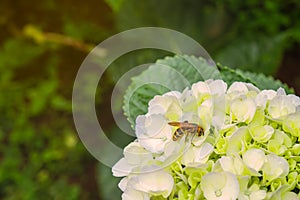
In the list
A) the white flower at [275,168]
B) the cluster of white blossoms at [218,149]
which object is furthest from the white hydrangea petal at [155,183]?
the white flower at [275,168]

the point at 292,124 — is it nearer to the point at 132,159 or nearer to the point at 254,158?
the point at 254,158

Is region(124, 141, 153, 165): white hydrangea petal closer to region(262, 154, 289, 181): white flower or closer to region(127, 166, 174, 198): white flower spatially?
region(127, 166, 174, 198): white flower

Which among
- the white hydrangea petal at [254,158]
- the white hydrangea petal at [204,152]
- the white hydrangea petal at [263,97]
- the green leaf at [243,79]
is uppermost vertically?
the white hydrangea petal at [263,97]

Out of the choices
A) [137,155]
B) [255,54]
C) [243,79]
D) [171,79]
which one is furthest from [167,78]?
[255,54]

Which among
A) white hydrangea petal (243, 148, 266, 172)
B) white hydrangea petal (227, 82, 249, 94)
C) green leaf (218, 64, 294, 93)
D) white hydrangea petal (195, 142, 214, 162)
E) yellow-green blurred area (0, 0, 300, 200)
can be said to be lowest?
yellow-green blurred area (0, 0, 300, 200)

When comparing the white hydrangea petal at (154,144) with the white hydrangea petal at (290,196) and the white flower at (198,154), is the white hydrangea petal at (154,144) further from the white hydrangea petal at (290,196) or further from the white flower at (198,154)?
the white hydrangea petal at (290,196)

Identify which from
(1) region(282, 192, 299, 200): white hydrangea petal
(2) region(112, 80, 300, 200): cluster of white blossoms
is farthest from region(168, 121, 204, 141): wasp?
(1) region(282, 192, 299, 200): white hydrangea petal
